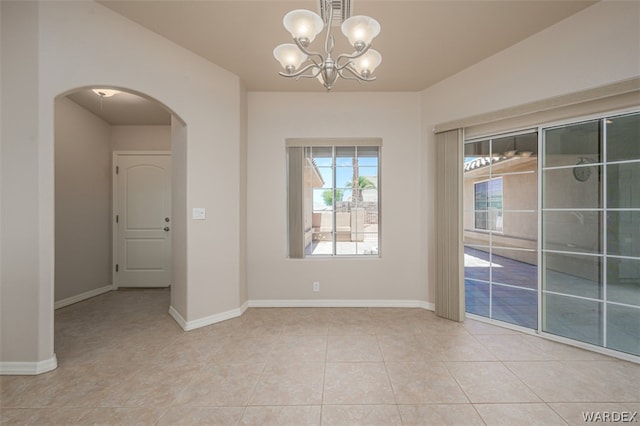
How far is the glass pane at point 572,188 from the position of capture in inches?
95.3

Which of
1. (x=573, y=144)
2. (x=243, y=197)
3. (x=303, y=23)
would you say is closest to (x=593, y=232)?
(x=573, y=144)

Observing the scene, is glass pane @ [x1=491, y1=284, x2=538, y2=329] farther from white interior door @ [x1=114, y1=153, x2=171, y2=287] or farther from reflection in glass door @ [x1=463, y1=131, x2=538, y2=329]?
white interior door @ [x1=114, y1=153, x2=171, y2=287]

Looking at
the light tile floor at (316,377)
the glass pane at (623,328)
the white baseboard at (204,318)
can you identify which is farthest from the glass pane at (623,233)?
the white baseboard at (204,318)

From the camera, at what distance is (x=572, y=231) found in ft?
8.32

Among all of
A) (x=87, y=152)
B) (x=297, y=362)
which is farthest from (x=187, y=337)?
(x=87, y=152)

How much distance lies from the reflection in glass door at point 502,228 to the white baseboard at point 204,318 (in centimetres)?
281

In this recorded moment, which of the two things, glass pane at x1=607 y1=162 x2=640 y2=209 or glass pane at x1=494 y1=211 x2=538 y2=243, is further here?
glass pane at x1=494 y1=211 x2=538 y2=243

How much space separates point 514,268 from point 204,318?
343 cm

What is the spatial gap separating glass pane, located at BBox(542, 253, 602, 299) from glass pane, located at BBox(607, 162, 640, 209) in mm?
511

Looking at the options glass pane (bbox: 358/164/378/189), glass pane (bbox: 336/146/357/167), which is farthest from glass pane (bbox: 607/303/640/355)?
glass pane (bbox: 336/146/357/167)

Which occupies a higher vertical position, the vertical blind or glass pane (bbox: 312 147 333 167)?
glass pane (bbox: 312 147 333 167)

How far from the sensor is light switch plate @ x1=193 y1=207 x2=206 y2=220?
2.94 metres

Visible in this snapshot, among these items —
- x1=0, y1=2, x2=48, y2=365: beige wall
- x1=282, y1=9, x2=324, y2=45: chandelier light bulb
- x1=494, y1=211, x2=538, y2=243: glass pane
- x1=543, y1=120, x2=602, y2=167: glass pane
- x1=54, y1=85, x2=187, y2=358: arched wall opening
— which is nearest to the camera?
x1=282, y1=9, x2=324, y2=45: chandelier light bulb

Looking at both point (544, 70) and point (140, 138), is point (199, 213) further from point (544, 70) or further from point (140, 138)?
point (544, 70)
